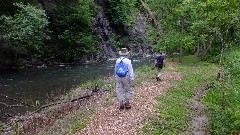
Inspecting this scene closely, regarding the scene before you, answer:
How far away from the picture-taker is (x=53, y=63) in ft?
102

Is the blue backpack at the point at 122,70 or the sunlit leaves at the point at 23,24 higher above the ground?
the sunlit leaves at the point at 23,24

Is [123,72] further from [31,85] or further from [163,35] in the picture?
[163,35]

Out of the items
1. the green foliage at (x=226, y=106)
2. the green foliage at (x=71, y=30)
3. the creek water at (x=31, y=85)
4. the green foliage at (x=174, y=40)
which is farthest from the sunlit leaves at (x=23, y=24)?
the green foliage at (x=226, y=106)

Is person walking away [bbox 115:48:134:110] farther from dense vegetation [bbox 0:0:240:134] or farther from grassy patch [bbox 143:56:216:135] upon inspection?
dense vegetation [bbox 0:0:240:134]

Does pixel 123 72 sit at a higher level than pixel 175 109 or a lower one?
higher

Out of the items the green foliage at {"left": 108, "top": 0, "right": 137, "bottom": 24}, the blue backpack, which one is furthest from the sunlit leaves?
the green foliage at {"left": 108, "top": 0, "right": 137, "bottom": 24}

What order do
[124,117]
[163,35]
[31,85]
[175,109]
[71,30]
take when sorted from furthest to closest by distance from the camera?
[71,30]
[163,35]
[31,85]
[175,109]
[124,117]

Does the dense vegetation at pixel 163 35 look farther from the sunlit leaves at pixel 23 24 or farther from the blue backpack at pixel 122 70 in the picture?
the blue backpack at pixel 122 70

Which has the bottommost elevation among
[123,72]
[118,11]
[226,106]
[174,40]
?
[226,106]

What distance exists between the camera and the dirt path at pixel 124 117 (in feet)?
31.6

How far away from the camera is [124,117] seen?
10570 millimetres

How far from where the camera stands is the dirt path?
9.62m

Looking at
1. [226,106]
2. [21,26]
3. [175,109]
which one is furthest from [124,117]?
[21,26]

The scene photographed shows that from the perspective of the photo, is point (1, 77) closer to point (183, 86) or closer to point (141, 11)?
point (183, 86)
